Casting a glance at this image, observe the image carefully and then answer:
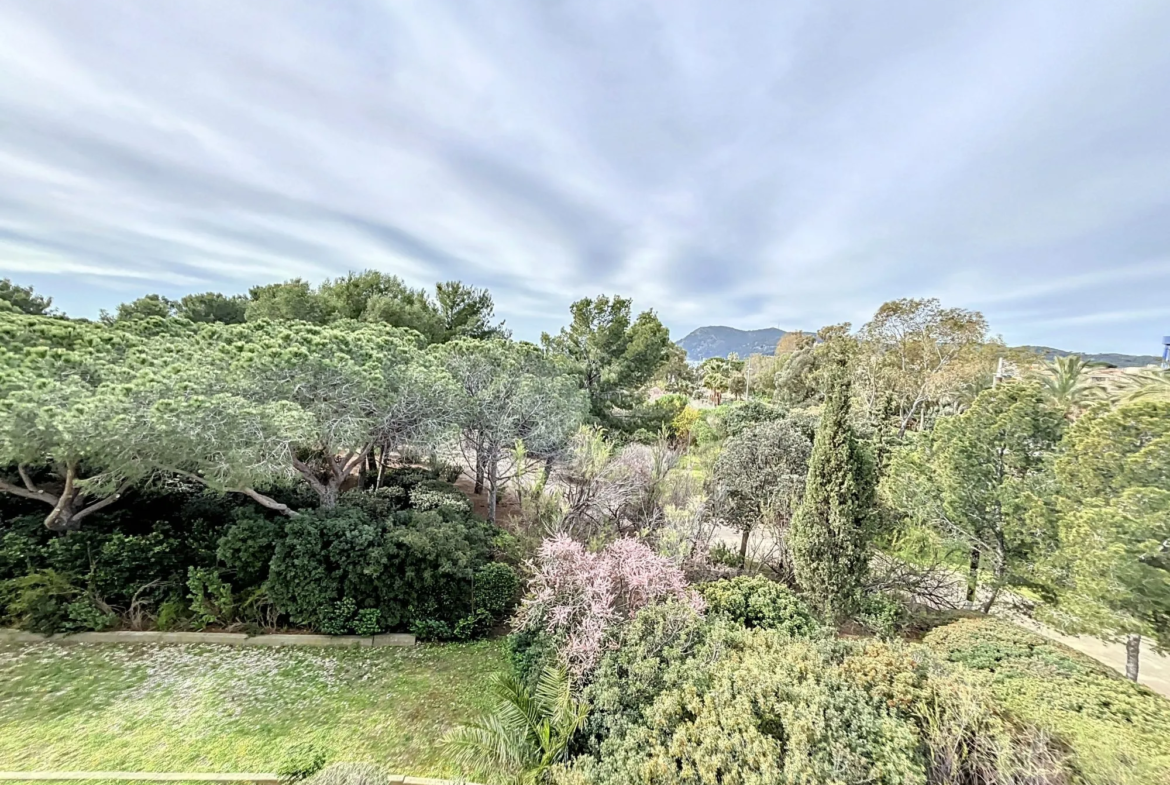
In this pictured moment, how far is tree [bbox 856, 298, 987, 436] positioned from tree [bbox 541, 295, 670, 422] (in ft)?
40.0

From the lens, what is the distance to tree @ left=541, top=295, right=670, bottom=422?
Result: 15297 mm

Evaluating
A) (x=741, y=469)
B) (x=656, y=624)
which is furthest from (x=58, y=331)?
(x=741, y=469)

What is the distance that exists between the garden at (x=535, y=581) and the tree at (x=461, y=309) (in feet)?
23.9

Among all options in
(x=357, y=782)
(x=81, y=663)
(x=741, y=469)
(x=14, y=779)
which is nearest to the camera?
(x=357, y=782)

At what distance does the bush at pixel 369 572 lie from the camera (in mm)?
6512

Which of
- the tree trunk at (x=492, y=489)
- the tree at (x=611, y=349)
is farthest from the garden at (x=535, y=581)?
the tree at (x=611, y=349)

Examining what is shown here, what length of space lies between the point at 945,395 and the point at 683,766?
79.4 feet

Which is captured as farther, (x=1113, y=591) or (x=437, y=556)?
(x=437, y=556)

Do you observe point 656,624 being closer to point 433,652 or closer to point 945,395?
→ point 433,652

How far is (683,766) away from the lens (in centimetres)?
332

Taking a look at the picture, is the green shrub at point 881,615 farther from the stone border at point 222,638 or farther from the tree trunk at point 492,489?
the tree trunk at point 492,489

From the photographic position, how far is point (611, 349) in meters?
15.7

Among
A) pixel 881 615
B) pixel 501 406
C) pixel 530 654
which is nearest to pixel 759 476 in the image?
pixel 881 615

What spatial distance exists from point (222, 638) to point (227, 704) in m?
1.69
